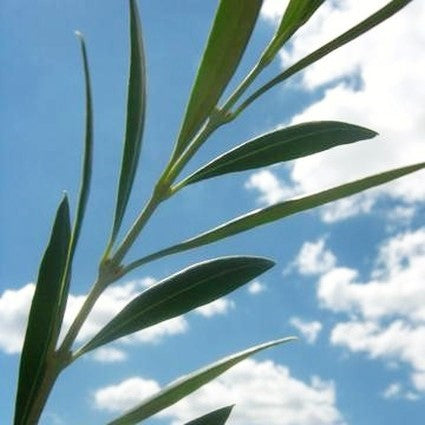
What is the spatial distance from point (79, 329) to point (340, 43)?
1.20 ft

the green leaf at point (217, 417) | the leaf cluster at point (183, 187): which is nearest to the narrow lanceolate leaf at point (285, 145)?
the leaf cluster at point (183, 187)

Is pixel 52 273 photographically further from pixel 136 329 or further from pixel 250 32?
pixel 250 32

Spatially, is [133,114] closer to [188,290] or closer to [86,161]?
[86,161]

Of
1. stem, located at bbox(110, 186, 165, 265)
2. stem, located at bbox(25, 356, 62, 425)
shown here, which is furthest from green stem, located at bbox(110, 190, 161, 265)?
stem, located at bbox(25, 356, 62, 425)

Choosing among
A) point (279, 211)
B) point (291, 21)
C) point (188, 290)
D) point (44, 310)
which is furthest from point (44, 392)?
point (291, 21)

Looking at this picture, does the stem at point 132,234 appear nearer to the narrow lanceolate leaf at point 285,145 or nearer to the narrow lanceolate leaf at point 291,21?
the narrow lanceolate leaf at point 285,145

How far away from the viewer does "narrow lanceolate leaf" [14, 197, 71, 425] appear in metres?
0.79

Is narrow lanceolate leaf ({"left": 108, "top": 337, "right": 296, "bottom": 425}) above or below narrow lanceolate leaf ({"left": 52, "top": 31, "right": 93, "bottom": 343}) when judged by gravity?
below

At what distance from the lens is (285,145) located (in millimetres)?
904

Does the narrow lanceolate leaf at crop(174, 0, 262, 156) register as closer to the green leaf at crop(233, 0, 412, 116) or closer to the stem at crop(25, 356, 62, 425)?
the green leaf at crop(233, 0, 412, 116)

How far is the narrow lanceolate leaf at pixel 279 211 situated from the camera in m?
0.82

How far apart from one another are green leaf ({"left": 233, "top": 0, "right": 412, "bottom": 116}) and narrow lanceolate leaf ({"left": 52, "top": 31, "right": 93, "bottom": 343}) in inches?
5.6

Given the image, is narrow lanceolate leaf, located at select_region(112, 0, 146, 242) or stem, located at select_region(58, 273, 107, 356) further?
narrow lanceolate leaf, located at select_region(112, 0, 146, 242)

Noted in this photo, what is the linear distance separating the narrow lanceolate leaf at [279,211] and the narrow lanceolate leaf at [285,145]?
0.06m
